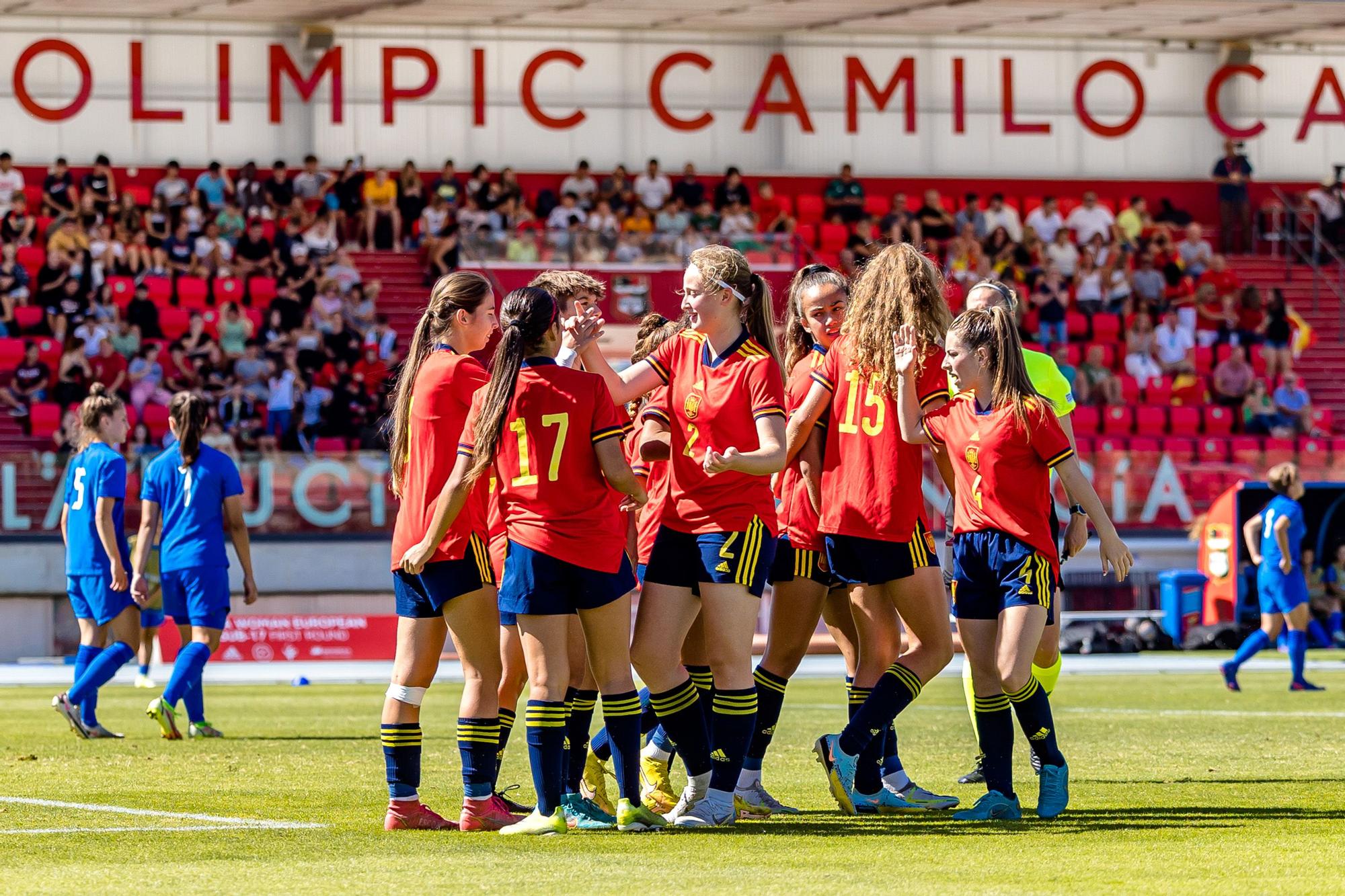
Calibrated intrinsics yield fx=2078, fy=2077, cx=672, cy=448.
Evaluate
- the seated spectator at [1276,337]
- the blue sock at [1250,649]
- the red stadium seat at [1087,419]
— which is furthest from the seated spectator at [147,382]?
the seated spectator at [1276,337]

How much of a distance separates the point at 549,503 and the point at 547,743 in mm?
810

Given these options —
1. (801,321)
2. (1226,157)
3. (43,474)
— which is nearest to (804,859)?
(801,321)

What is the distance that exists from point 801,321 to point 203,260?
23.7m

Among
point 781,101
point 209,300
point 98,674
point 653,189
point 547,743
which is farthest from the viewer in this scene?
point 781,101

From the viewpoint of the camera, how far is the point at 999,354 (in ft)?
25.4

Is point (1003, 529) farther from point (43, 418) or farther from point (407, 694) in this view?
point (43, 418)

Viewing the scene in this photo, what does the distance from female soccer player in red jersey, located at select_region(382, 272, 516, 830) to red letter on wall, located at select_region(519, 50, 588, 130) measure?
100 feet

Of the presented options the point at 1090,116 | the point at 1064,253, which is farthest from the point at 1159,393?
the point at 1090,116

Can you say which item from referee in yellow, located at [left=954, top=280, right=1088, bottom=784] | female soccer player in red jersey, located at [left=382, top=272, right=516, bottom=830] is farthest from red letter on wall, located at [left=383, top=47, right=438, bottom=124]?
female soccer player in red jersey, located at [left=382, top=272, right=516, bottom=830]

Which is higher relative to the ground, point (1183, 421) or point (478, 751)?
point (1183, 421)

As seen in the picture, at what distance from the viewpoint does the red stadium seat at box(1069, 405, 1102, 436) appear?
29.5 metres

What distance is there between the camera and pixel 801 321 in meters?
8.45

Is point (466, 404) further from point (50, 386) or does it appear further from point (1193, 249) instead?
point (1193, 249)

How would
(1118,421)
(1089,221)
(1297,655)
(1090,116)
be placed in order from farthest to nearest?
(1090,116), (1089,221), (1118,421), (1297,655)
